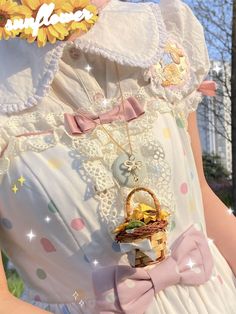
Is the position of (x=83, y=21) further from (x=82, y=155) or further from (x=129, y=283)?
(x=129, y=283)

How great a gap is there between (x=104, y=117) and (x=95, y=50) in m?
0.10

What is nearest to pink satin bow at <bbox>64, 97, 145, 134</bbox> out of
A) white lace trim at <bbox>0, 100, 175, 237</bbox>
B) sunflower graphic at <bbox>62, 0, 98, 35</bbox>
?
white lace trim at <bbox>0, 100, 175, 237</bbox>

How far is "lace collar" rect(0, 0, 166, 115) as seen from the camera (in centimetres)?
83

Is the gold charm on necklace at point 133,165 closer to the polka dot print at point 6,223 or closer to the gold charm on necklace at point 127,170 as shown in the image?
the gold charm on necklace at point 127,170

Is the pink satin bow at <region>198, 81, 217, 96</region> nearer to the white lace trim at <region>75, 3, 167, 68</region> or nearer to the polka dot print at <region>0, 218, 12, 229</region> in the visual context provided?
the white lace trim at <region>75, 3, 167, 68</region>

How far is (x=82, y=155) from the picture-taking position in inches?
31.9

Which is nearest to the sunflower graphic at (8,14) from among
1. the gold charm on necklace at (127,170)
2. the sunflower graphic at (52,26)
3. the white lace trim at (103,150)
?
the sunflower graphic at (52,26)

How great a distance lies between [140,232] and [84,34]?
11.9 inches

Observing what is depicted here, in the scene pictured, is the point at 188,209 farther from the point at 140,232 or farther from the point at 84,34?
the point at 84,34

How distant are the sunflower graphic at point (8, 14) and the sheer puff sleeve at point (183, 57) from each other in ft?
0.73

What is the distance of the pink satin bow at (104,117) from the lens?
2.71 feet

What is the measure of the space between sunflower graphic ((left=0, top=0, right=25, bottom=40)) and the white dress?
0.04 m

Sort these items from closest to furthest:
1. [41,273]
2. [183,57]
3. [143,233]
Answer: [143,233]
[41,273]
[183,57]

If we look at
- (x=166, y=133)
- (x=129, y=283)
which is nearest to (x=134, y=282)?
(x=129, y=283)
